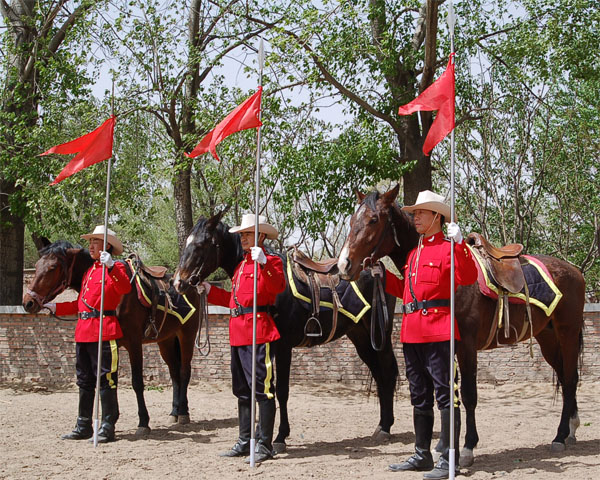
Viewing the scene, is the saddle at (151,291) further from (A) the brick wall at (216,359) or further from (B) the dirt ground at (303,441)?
(A) the brick wall at (216,359)

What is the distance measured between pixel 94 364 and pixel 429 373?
11.7ft

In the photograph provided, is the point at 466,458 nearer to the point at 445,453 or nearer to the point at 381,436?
the point at 445,453

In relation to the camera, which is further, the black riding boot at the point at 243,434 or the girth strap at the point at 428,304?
the black riding boot at the point at 243,434

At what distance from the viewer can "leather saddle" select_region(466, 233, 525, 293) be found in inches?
251

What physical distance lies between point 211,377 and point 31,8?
1002 cm

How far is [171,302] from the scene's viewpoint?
867 cm

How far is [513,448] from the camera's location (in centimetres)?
680

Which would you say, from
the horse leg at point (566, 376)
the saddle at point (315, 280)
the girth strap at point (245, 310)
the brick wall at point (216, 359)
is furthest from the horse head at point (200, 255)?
the brick wall at point (216, 359)

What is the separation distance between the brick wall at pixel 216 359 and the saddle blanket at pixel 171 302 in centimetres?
332

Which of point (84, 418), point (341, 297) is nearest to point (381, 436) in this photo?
point (341, 297)

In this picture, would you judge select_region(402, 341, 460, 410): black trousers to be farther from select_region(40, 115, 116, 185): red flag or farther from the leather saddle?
select_region(40, 115, 116, 185): red flag

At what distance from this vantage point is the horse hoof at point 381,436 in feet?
→ 24.2

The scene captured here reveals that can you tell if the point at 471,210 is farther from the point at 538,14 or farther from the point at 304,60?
the point at 304,60

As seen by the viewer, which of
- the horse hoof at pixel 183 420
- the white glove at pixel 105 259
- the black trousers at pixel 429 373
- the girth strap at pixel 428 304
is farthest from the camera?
the horse hoof at pixel 183 420
